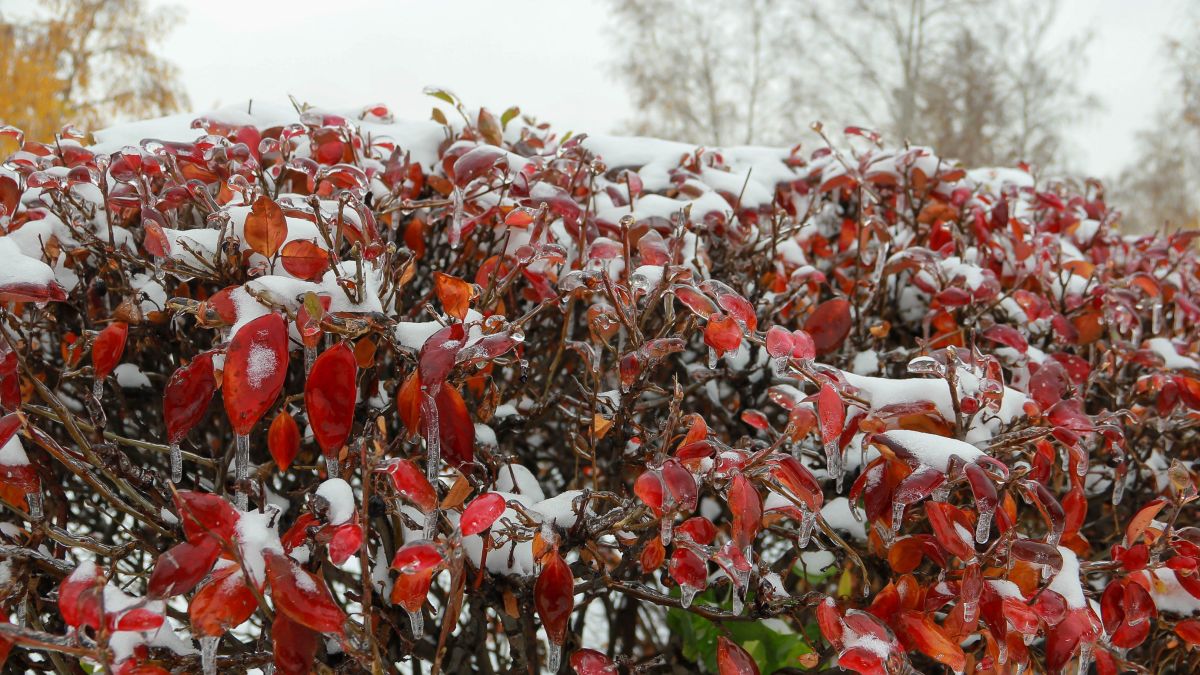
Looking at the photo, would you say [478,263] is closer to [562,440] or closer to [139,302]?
[562,440]

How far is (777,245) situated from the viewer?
A: 1.65 m

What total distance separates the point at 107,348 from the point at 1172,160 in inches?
905

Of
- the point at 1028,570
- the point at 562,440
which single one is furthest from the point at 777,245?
the point at 1028,570

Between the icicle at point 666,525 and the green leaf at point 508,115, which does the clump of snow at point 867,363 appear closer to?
the icicle at point 666,525

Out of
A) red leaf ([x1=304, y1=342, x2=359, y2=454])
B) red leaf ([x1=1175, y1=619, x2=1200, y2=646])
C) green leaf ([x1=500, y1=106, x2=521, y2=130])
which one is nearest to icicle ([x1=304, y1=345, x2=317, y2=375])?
red leaf ([x1=304, y1=342, x2=359, y2=454])

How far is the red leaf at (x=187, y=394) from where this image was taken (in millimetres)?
975

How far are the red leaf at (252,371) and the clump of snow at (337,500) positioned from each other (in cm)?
12

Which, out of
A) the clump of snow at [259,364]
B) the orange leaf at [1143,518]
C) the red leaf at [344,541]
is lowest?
the orange leaf at [1143,518]

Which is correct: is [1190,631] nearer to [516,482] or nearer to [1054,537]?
[1054,537]

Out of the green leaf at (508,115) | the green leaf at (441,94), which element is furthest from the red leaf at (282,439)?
the green leaf at (508,115)

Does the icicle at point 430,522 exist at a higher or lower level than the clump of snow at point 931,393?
lower

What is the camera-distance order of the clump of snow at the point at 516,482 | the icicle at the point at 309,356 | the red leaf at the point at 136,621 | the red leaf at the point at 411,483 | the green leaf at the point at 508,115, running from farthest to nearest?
the green leaf at the point at 508,115 → the clump of snow at the point at 516,482 → the icicle at the point at 309,356 → the red leaf at the point at 411,483 → the red leaf at the point at 136,621

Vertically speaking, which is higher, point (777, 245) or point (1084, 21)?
point (1084, 21)

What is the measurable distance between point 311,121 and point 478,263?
1.65 ft
